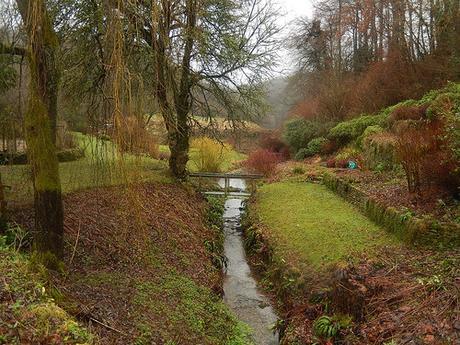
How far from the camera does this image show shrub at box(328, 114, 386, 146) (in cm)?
1565

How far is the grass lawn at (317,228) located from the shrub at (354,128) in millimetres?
4149

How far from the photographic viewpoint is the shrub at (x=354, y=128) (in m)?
15.6

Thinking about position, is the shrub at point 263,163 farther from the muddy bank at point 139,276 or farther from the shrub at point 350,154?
the muddy bank at point 139,276

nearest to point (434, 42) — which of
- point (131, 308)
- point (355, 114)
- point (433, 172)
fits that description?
point (355, 114)

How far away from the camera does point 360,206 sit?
10062 millimetres

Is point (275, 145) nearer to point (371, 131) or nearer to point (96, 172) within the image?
point (371, 131)

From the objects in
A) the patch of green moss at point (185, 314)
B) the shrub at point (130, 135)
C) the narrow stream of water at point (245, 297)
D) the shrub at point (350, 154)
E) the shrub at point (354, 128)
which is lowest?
the narrow stream of water at point (245, 297)

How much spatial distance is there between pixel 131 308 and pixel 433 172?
19.2 ft

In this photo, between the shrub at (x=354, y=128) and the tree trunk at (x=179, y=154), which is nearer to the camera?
the tree trunk at (x=179, y=154)

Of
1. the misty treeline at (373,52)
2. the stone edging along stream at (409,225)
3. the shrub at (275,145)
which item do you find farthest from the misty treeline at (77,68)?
the shrub at (275,145)

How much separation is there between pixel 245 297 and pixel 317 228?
2.26m

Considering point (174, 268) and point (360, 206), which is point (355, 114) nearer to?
point (360, 206)

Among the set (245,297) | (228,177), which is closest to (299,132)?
(228,177)

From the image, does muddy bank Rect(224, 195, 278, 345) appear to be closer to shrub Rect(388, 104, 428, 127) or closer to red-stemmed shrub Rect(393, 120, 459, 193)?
red-stemmed shrub Rect(393, 120, 459, 193)
